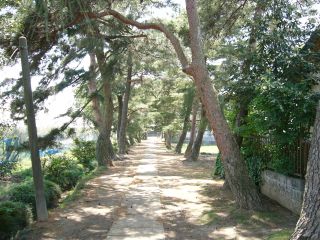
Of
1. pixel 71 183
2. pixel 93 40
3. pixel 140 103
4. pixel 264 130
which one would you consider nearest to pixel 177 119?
pixel 140 103

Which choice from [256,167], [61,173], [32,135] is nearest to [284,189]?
[256,167]

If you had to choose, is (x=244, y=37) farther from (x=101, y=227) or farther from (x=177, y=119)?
(x=177, y=119)

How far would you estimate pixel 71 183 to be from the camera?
15680 mm

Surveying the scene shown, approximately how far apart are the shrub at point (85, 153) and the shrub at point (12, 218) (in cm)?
1213

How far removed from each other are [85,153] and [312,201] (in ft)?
64.4

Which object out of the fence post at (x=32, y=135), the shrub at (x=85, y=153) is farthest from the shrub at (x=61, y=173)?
the fence post at (x=32, y=135)

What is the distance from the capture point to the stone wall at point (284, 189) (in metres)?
8.95

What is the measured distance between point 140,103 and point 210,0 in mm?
29168

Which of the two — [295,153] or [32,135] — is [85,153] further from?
[295,153]

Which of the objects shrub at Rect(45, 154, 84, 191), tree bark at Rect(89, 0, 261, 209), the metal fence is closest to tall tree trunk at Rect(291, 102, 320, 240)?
the metal fence

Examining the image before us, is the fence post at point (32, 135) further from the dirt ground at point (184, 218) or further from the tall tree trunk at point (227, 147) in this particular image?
the tall tree trunk at point (227, 147)

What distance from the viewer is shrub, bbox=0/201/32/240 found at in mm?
7673

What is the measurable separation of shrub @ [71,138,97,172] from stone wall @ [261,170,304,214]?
445 inches

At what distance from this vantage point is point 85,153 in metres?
23.8
